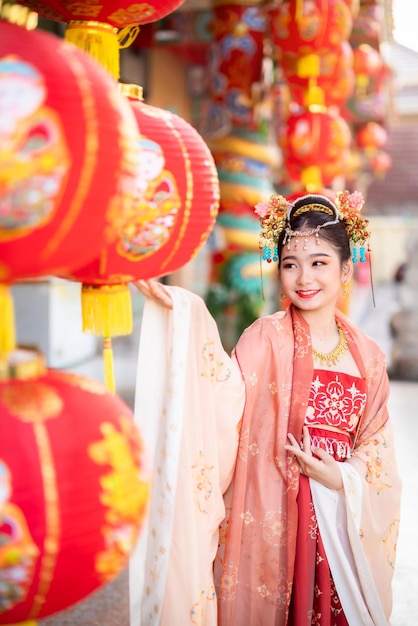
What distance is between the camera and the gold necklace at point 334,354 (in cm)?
255

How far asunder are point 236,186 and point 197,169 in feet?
18.7

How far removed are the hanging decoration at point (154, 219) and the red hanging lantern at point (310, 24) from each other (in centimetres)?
344

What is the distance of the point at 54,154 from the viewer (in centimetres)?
116

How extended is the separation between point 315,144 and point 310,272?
3061mm

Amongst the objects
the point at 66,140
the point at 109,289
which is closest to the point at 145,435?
the point at 109,289

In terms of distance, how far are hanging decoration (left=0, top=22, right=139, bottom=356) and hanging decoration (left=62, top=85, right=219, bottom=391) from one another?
0.35 meters

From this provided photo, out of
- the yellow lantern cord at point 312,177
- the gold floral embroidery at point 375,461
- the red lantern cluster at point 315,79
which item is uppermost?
the red lantern cluster at point 315,79

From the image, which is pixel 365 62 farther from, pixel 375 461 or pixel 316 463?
pixel 316 463

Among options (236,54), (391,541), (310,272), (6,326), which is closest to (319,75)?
(236,54)

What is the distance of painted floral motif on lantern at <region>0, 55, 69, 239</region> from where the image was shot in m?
1.12

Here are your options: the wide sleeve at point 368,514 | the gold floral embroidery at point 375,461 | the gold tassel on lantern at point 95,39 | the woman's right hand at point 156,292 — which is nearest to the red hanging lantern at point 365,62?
the wide sleeve at point 368,514

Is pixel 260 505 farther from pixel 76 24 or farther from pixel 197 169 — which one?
pixel 76 24

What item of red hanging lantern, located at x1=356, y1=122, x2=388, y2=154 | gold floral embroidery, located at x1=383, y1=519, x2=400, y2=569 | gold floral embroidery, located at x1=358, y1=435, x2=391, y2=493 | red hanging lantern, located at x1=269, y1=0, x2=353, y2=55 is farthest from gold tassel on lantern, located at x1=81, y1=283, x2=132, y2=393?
red hanging lantern, located at x1=356, y1=122, x2=388, y2=154

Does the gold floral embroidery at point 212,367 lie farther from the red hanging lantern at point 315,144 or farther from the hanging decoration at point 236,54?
the hanging decoration at point 236,54
